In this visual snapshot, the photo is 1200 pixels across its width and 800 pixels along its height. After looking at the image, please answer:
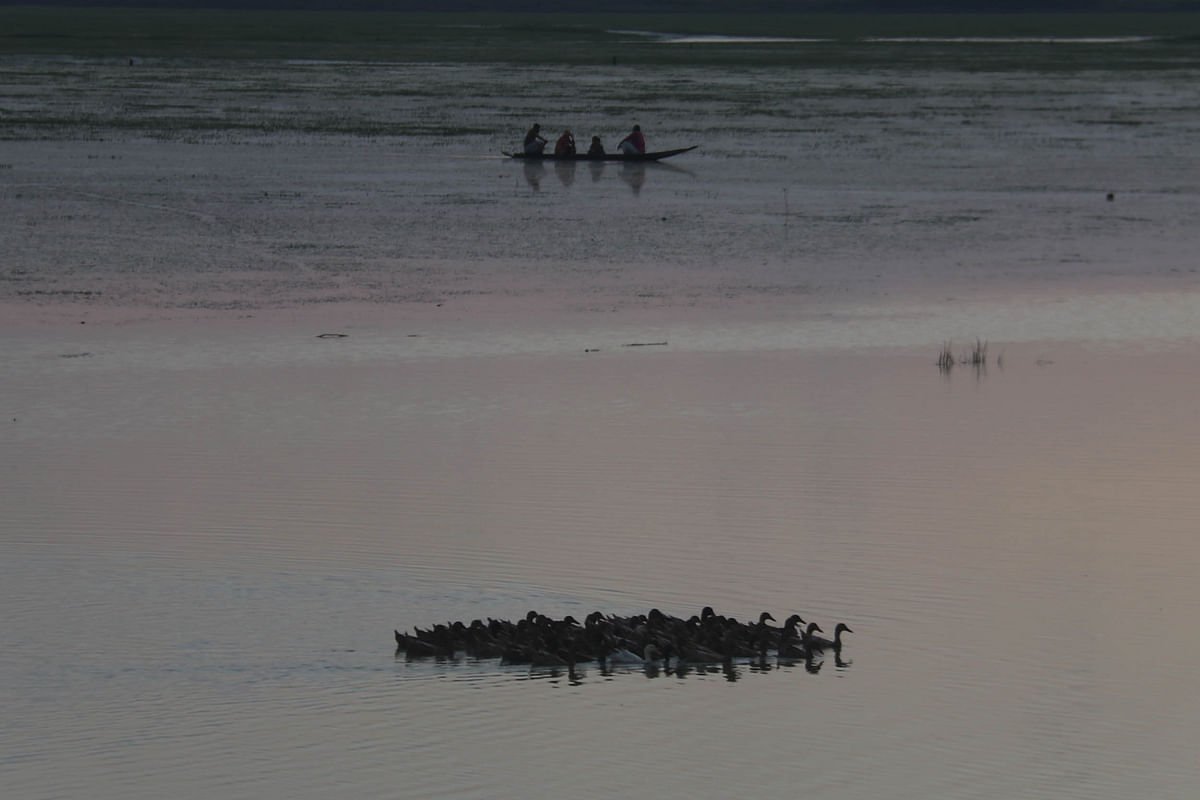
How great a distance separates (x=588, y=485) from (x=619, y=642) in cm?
Result: 416

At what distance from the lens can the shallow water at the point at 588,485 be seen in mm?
11219

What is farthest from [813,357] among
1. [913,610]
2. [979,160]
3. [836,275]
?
[979,160]

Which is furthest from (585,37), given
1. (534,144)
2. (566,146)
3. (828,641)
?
(828,641)

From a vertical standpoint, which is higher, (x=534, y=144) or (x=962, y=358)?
(x=534, y=144)

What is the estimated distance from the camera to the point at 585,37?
12375cm

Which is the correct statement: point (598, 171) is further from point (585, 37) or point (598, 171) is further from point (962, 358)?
point (585, 37)

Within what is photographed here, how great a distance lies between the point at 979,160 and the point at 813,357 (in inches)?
946

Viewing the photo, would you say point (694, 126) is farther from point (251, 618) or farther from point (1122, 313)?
point (251, 618)

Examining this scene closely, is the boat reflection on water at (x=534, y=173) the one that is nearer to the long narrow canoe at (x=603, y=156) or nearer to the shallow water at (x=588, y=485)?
the long narrow canoe at (x=603, y=156)

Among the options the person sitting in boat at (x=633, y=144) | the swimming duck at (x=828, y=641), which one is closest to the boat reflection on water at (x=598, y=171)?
the person sitting in boat at (x=633, y=144)

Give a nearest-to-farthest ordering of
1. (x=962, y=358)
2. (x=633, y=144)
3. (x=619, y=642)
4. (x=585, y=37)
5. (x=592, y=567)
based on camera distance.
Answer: (x=619, y=642), (x=592, y=567), (x=962, y=358), (x=633, y=144), (x=585, y=37)

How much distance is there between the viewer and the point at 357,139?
159 ft

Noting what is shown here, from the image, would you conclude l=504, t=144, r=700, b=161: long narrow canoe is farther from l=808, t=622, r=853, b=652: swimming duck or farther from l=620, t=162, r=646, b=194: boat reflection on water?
l=808, t=622, r=853, b=652: swimming duck

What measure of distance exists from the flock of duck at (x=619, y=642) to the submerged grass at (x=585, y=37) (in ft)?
253
